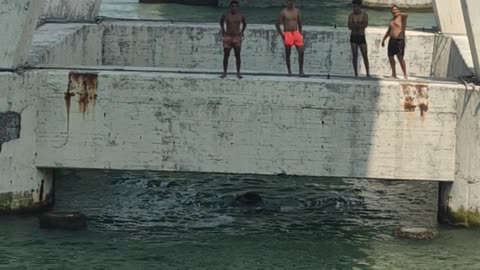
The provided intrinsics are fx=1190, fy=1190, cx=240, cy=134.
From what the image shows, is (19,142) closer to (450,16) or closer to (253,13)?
(450,16)

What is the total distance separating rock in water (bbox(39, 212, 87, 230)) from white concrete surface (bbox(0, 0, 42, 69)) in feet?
7.37

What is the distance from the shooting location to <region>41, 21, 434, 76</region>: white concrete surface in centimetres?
2456

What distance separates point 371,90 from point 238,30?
2.49m

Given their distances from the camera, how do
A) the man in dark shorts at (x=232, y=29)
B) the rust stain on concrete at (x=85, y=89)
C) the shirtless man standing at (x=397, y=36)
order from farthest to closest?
the shirtless man standing at (x=397, y=36), the man in dark shorts at (x=232, y=29), the rust stain on concrete at (x=85, y=89)

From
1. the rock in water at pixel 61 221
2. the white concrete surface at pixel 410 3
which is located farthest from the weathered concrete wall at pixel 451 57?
the white concrete surface at pixel 410 3

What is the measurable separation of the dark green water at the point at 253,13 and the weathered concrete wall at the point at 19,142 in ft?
79.6

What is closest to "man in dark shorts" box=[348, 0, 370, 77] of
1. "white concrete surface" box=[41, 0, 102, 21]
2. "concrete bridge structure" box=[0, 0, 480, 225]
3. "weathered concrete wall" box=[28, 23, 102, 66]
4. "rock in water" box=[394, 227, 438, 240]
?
"concrete bridge structure" box=[0, 0, 480, 225]

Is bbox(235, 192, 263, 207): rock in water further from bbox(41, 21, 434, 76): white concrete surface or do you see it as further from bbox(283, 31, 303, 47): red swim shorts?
bbox(41, 21, 434, 76): white concrete surface

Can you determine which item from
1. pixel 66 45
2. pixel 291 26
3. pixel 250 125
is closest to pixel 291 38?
pixel 291 26

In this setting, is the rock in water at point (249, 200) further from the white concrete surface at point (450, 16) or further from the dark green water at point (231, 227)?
the white concrete surface at point (450, 16)

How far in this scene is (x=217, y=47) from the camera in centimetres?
2458

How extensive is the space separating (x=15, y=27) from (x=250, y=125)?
11.9ft

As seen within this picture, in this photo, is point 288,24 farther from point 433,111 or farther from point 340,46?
point 340,46

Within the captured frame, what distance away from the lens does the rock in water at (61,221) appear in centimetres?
1691
